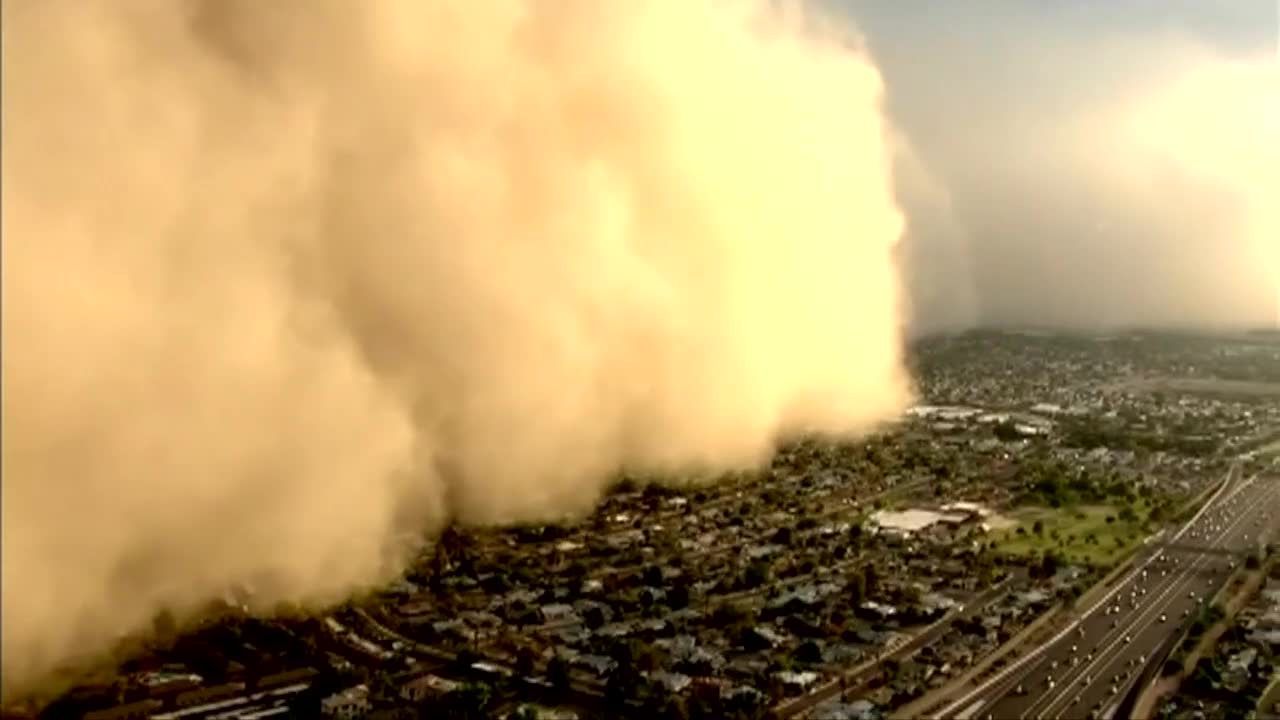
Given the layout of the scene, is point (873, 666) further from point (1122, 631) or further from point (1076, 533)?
point (1076, 533)

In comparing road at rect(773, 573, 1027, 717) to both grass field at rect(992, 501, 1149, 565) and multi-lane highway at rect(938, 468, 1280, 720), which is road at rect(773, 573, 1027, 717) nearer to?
multi-lane highway at rect(938, 468, 1280, 720)

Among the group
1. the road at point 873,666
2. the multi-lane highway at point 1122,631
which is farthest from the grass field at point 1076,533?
the road at point 873,666

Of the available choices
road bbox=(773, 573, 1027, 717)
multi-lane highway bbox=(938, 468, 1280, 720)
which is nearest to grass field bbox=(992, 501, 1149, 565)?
multi-lane highway bbox=(938, 468, 1280, 720)

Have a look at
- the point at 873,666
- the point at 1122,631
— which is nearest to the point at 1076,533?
the point at 1122,631

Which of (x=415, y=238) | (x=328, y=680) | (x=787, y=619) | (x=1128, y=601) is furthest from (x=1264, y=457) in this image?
(x=328, y=680)

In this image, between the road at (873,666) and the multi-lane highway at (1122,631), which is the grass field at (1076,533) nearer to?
the multi-lane highway at (1122,631)

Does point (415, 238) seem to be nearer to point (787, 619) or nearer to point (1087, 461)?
point (787, 619)
